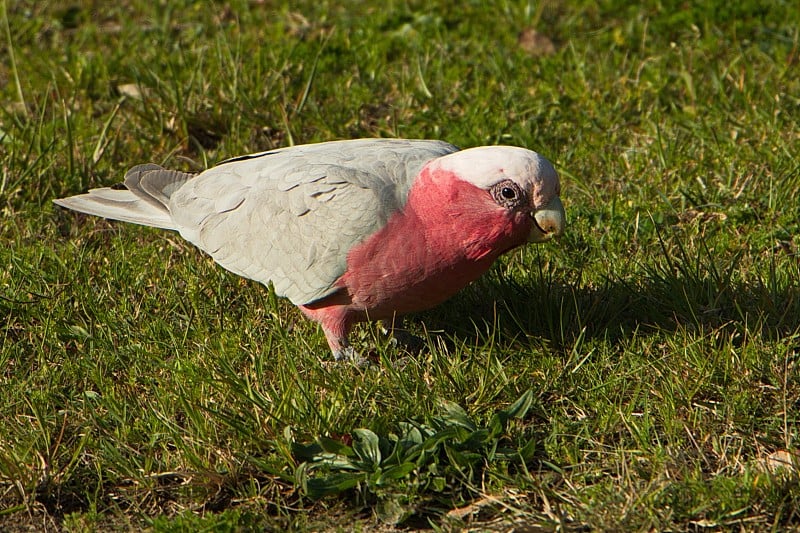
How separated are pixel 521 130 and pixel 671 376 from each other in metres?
2.16

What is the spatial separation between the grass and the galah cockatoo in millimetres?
233

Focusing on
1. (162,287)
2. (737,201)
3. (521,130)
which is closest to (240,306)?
(162,287)

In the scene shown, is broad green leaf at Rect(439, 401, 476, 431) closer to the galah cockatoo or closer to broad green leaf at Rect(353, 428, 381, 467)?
broad green leaf at Rect(353, 428, 381, 467)

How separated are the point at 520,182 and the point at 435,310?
97 centimetres

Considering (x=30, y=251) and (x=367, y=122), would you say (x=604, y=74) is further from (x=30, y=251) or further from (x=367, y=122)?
(x=30, y=251)

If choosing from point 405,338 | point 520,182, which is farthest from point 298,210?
point 520,182

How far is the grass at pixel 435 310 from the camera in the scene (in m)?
3.08

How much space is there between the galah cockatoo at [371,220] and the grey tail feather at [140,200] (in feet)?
0.75

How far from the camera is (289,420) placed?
10.5 ft

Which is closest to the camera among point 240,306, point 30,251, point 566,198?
point 240,306

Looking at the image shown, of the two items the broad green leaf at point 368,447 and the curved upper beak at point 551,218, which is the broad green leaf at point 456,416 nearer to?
the broad green leaf at point 368,447

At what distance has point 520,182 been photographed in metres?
3.30

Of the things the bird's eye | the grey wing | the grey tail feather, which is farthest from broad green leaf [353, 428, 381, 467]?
the grey tail feather

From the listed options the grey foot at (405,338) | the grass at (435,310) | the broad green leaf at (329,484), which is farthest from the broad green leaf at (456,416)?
the grey foot at (405,338)
